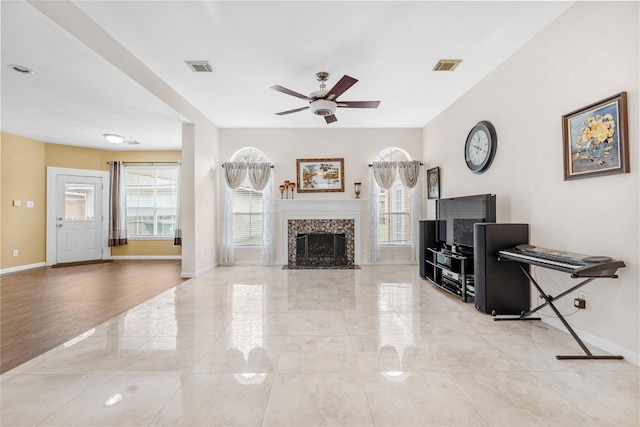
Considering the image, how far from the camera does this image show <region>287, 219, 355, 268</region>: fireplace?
6.48 meters

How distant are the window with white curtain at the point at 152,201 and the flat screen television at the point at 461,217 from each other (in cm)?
639

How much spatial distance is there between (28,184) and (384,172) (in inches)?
299

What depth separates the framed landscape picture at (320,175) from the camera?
6520 mm

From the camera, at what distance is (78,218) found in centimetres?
719

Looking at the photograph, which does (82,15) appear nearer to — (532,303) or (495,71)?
(495,71)

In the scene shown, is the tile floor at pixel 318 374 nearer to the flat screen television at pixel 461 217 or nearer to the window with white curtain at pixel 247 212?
the flat screen television at pixel 461 217

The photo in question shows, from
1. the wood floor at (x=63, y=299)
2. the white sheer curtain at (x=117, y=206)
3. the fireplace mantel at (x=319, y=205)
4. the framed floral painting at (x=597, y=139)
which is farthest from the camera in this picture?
the white sheer curtain at (x=117, y=206)

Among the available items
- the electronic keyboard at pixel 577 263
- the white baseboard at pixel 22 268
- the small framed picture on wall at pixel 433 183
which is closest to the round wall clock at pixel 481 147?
the small framed picture on wall at pixel 433 183

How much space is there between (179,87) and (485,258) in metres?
4.70

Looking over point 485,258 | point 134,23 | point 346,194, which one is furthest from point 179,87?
point 485,258

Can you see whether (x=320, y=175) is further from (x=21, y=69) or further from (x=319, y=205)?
(x=21, y=69)

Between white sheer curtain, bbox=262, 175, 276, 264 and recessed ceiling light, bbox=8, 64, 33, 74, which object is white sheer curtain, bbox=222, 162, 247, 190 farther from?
A: recessed ceiling light, bbox=8, 64, 33, 74

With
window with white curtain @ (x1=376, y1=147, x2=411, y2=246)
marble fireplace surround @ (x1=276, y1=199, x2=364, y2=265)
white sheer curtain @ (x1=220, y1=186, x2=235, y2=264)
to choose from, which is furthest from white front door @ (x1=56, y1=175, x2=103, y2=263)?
window with white curtain @ (x1=376, y1=147, x2=411, y2=246)

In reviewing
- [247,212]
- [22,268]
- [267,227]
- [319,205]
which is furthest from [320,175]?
[22,268]
